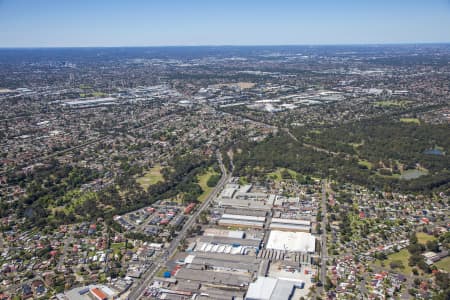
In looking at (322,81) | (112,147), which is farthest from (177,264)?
(322,81)

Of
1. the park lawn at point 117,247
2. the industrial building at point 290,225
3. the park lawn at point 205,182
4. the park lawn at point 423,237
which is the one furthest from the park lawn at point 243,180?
→ the park lawn at point 423,237

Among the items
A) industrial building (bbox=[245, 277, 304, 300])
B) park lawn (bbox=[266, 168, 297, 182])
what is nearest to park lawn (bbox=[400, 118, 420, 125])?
park lawn (bbox=[266, 168, 297, 182])

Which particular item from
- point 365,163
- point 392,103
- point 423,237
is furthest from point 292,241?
point 392,103

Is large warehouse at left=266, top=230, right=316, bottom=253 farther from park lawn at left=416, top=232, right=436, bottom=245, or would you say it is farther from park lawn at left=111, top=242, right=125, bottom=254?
park lawn at left=111, top=242, right=125, bottom=254

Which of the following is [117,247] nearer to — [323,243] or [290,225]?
[290,225]

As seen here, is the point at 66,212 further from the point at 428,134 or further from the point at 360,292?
the point at 428,134
